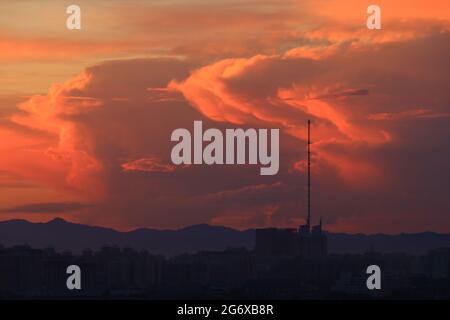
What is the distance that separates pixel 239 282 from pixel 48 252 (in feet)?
33.9

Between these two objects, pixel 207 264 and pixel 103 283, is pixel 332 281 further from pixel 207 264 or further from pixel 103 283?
pixel 103 283

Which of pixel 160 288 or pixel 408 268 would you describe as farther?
pixel 408 268

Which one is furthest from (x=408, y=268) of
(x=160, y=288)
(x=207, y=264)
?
(x=160, y=288)

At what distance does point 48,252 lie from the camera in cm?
6475

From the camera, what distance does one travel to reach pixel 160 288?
5947cm
